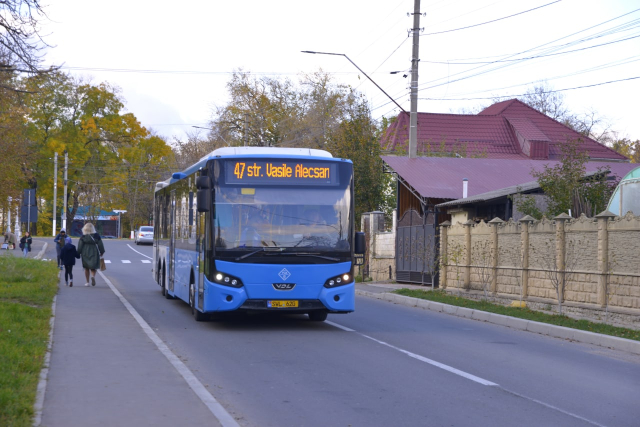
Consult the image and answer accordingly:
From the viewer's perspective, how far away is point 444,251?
80.7ft

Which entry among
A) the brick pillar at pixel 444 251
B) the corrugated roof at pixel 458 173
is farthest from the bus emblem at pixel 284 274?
the corrugated roof at pixel 458 173

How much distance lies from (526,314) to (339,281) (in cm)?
561

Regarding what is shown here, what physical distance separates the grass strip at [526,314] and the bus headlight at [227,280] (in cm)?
643

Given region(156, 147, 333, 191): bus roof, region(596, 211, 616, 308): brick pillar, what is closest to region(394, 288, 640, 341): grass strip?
region(596, 211, 616, 308): brick pillar

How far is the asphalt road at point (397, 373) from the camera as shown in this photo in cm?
733

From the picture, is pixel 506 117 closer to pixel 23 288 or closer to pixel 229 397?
pixel 23 288

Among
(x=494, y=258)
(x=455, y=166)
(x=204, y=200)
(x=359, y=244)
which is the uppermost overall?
(x=455, y=166)

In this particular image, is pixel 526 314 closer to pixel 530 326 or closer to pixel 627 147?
pixel 530 326

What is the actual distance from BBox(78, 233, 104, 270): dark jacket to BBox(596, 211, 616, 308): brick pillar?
13.5 meters

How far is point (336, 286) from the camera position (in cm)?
1348

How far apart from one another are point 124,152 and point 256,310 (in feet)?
215

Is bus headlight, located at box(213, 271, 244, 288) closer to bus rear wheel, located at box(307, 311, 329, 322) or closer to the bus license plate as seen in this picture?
the bus license plate

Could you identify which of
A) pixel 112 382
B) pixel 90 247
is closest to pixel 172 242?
pixel 90 247

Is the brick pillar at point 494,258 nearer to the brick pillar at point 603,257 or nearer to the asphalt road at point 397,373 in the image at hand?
the brick pillar at point 603,257
